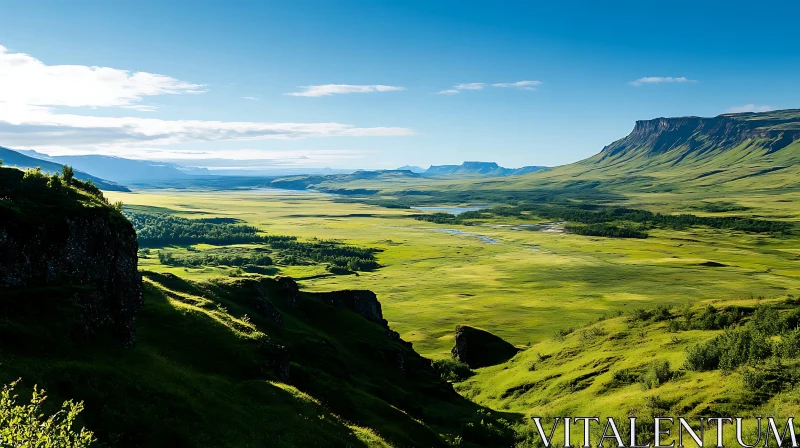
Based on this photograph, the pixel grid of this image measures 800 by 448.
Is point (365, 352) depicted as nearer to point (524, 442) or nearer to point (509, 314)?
point (524, 442)

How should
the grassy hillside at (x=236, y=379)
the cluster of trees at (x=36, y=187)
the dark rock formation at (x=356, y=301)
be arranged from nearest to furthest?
the grassy hillside at (x=236, y=379) → the cluster of trees at (x=36, y=187) → the dark rock formation at (x=356, y=301)

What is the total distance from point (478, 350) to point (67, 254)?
90.7m

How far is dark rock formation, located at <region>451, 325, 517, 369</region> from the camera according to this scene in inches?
4473

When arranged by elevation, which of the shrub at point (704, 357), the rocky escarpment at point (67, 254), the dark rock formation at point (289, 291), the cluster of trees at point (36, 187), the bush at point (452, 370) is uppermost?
the cluster of trees at point (36, 187)

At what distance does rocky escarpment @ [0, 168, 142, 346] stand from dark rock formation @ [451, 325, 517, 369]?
81.1 m

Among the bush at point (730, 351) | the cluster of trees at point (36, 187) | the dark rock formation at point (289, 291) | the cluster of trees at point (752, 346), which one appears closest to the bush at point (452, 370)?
the dark rock formation at point (289, 291)

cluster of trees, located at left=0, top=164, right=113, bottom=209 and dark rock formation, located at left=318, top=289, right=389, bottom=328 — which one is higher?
cluster of trees, located at left=0, top=164, right=113, bottom=209

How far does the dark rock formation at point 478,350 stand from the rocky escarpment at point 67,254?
8115cm

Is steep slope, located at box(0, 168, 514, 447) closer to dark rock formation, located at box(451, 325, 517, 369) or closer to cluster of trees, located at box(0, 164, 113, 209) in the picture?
cluster of trees, located at box(0, 164, 113, 209)

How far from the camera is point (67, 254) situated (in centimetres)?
4066

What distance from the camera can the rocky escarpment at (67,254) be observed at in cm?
3731

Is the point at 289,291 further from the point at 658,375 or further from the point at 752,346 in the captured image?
the point at 752,346

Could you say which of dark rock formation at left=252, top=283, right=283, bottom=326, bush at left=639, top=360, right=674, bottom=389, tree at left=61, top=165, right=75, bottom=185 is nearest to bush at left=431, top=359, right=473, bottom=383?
dark rock formation at left=252, top=283, right=283, bottom=326

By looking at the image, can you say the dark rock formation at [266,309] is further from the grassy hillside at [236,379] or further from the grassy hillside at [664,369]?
the grassy hillside at [664,369]
